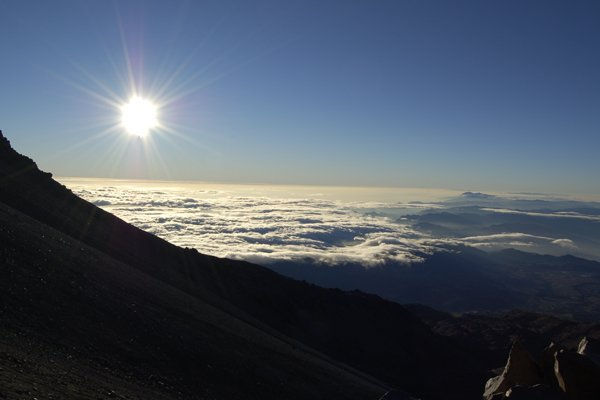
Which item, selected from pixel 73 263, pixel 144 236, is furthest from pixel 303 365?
pixel 144 236

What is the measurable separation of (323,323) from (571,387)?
74.3 meters

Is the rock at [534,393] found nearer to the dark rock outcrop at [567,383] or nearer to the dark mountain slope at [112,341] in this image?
the dark rock outcrop at [567,383]

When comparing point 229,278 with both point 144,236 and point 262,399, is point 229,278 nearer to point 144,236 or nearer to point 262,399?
point 144,236

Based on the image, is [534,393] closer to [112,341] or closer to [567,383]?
[567,383]

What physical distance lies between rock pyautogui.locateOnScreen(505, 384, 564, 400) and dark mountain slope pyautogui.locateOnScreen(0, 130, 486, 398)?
1040 inches

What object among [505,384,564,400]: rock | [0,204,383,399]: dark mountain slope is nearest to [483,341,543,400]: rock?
[505,384,564,400]: rock

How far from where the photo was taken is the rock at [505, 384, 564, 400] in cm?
2136

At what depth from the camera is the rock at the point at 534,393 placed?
21.4 m

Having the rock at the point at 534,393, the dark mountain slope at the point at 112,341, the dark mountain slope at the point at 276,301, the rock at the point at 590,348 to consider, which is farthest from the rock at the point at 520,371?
the dark mountain slope at the point at 276,301

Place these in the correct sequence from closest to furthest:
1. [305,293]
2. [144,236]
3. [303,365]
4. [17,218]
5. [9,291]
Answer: [9,291] → [17,218] → [303,365] → [144,236] → [305,293]

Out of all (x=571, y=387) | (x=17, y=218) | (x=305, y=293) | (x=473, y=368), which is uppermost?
(x=17, y=218)

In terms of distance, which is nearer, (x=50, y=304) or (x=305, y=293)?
(x=50, y=304)

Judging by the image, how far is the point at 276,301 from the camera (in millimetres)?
88250

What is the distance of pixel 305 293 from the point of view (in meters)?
102
